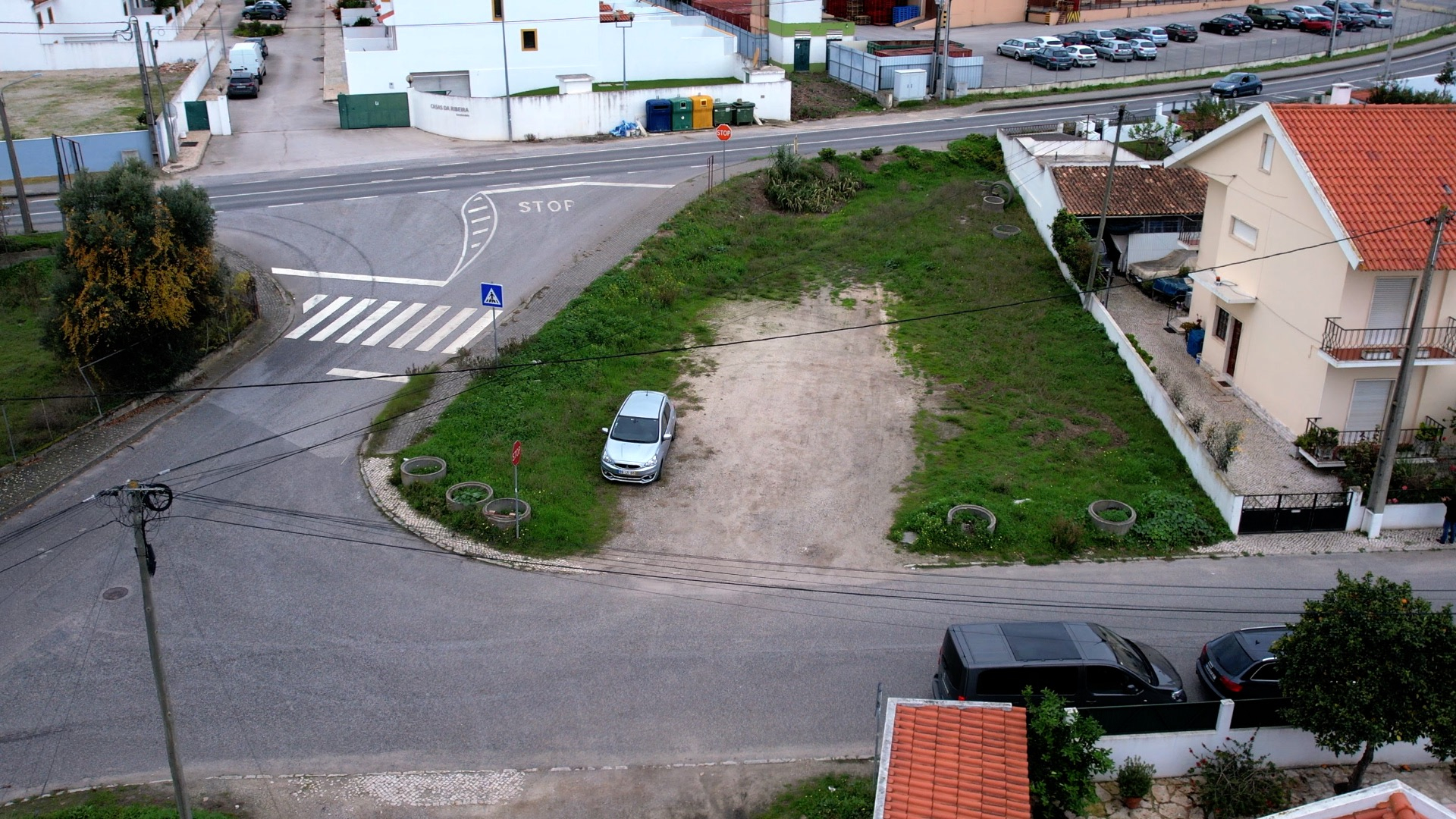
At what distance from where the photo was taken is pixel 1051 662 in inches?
661

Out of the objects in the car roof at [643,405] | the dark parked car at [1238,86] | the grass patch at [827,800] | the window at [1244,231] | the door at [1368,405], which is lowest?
the grass patch at [827,800]

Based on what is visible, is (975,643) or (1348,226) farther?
(1348,226)

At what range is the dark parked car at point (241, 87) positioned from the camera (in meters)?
55.5

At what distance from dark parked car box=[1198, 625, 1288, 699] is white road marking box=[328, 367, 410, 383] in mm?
19387

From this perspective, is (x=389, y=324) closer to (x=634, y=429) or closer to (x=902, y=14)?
(x=634, y=429)

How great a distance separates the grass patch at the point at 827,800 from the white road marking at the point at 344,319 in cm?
2034

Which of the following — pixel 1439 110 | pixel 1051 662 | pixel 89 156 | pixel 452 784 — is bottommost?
pixel 452 784

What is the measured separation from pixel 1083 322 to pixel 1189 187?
332 inches

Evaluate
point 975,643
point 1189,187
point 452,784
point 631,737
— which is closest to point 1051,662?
point 975,643

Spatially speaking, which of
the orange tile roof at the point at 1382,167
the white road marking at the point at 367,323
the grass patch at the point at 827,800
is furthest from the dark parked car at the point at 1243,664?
the white road marking at the point at 367,323

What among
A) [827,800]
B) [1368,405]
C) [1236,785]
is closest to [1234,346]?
[1368,405]

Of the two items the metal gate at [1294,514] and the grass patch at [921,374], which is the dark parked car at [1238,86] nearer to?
the grass patch at [921,374]

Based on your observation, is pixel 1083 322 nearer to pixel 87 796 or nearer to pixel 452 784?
pixel 452 784

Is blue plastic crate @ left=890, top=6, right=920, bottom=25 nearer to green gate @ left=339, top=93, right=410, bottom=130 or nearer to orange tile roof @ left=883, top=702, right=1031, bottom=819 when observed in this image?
green gate @ left=339, top=93, right=410, bottom=130
